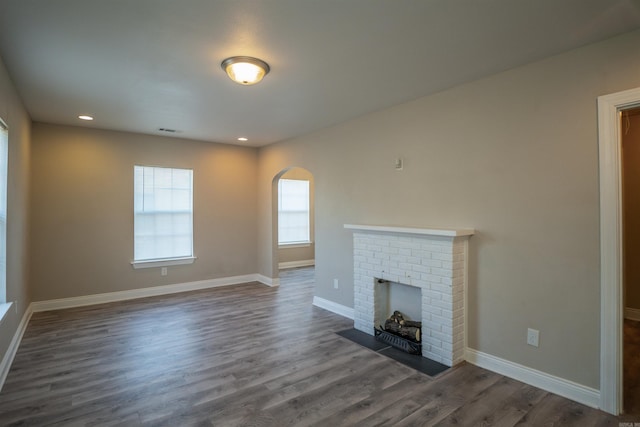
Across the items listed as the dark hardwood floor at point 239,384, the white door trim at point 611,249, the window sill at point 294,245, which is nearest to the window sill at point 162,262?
the dark hardwood floor at point 239,384

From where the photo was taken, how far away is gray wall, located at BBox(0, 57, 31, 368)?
291cm

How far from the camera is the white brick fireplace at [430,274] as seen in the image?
3045 mm

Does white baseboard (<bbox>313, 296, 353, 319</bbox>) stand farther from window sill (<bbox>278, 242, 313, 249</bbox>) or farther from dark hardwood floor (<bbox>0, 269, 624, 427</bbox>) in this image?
window sill (<bbox>278, 242, 313, 249</bbox>)

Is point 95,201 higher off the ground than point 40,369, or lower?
higher

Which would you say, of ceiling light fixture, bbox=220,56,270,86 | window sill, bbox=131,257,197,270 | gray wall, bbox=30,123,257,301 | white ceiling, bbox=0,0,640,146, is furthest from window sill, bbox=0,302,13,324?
ceiling light fixture, bbox=220,56,270,86

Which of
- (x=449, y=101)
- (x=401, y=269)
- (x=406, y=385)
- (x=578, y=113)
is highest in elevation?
(x=449, y=101)

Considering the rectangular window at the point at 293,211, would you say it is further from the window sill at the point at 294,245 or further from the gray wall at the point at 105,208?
the gray wall at the point at 105,208

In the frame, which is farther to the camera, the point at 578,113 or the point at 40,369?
the point at 40,369

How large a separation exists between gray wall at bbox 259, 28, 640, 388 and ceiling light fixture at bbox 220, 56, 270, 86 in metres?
1.72

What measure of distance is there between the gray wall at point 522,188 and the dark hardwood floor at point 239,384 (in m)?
0.52

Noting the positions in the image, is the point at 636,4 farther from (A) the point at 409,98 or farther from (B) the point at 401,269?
(B) the point at 401,269

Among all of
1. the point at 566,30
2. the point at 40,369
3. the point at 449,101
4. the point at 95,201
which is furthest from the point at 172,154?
the point at 566,30

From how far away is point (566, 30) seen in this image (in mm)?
2205

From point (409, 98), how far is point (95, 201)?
4.67 m
